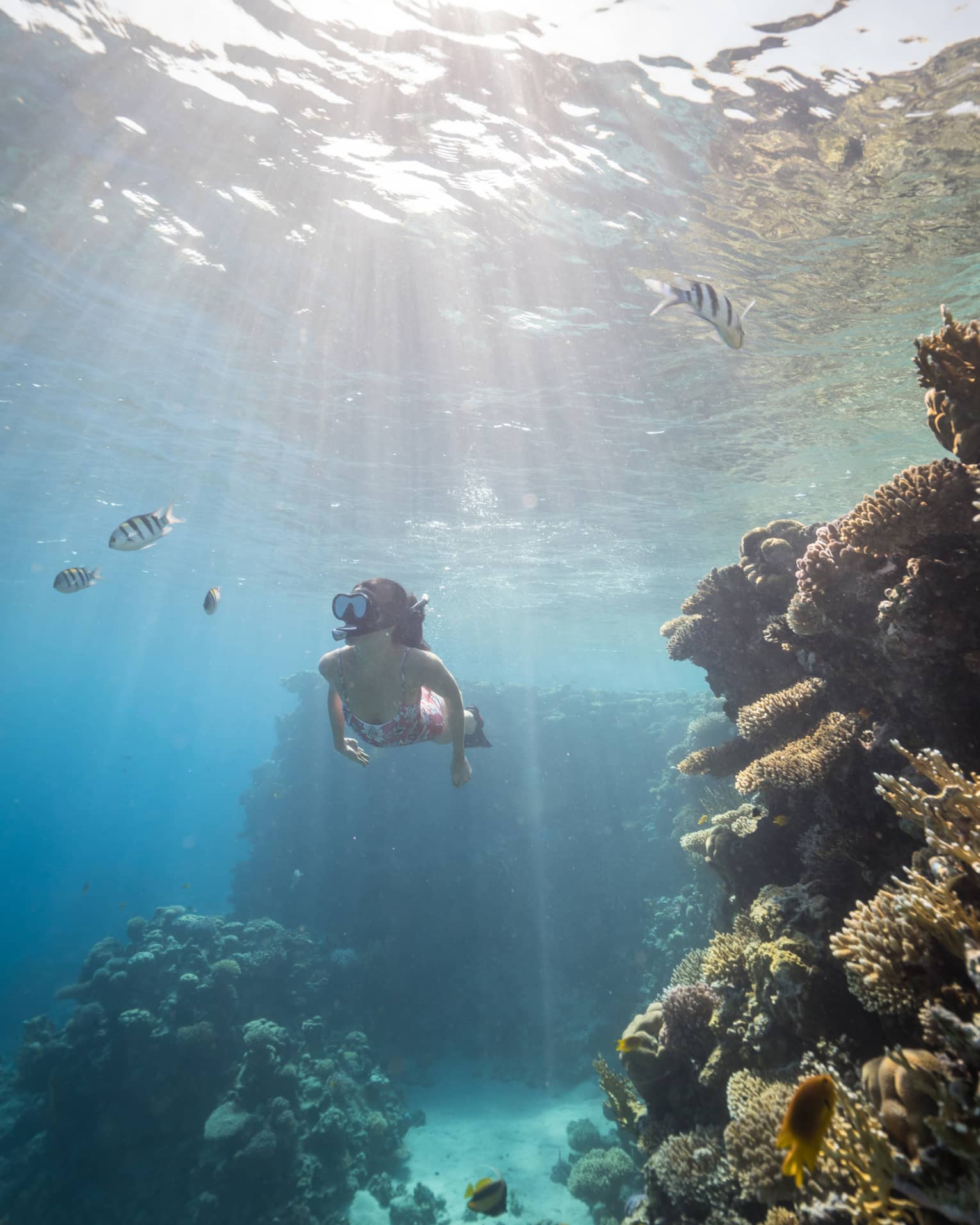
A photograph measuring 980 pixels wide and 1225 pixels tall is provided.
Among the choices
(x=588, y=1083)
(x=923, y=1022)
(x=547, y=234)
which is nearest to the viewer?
(x=923, y=1022)

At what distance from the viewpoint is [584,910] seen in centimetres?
1953

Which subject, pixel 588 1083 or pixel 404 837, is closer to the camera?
pixel 588 1083

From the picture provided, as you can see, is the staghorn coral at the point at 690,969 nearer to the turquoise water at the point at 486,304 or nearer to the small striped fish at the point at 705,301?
the small striped fish at the point at 705,301

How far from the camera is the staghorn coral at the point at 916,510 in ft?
13.0

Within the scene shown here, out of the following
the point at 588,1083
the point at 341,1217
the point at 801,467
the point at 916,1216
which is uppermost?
the point at 801,467

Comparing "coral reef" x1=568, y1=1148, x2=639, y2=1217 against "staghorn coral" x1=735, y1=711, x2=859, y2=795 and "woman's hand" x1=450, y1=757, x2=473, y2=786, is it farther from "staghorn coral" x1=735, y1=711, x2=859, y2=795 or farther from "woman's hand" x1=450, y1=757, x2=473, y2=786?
"staghorn coral" x1=735, y1=711, x2=859, y2=795

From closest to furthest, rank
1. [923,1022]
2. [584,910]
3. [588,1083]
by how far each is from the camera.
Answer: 1. [923,1022]
2. [588,1083]
3. [584,910]

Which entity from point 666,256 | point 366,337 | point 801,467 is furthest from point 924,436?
point 366,337

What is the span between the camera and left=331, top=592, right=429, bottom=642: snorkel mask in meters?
5.96

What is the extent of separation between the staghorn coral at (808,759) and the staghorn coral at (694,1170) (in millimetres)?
2785

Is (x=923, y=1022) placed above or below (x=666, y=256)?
below

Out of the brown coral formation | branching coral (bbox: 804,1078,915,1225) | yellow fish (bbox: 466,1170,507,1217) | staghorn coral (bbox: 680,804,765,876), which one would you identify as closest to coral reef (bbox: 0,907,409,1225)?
yellow fish (bbox: 466,1170,507,1217)

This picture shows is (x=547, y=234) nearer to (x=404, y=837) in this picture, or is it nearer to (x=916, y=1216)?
(x=916, y=1216)

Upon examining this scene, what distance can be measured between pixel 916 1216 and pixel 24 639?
138 m
